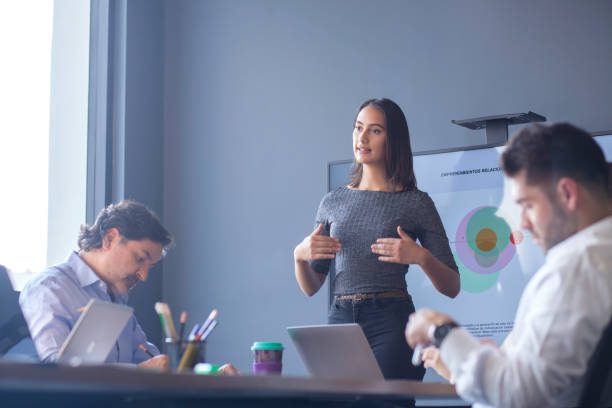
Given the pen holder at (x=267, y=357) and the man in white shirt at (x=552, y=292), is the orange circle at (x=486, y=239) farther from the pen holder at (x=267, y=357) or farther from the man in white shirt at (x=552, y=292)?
the man in white shirt at (x=552, y=292)

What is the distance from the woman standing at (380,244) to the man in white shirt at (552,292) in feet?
2.70

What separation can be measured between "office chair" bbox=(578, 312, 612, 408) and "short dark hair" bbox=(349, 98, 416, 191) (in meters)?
1.30

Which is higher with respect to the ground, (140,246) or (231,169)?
(231,169)

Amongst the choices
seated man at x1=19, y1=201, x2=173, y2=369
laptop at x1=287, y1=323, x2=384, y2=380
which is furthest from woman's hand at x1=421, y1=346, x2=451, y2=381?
seated man at x1=19, y1=201, x2=173, y2=369

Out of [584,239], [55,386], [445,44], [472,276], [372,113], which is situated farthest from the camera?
[445,44]

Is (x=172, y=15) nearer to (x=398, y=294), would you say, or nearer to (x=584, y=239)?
(x=398, y=294)

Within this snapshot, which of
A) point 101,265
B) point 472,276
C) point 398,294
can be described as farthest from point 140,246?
point 472,276

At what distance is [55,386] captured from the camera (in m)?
0.88

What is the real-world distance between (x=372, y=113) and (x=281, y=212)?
1.46 metres

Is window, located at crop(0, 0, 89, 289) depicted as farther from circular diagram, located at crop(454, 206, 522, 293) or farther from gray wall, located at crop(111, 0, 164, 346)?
circular diagram, located at crop(454, 206, 522, 293)

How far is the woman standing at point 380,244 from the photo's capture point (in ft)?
7.01

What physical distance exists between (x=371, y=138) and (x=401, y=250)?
49 cm

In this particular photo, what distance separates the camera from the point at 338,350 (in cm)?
169

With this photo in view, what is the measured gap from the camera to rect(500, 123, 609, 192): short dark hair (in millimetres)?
1239
